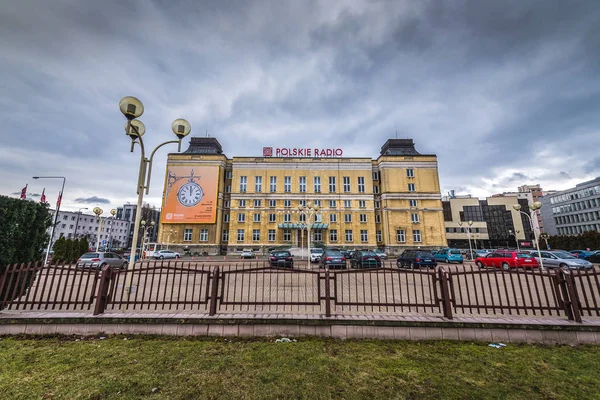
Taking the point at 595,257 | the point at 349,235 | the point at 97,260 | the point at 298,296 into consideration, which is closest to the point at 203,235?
the point at 97,260

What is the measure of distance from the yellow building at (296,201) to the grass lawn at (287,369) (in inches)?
1308

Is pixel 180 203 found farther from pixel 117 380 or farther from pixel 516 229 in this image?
pixel 516 229

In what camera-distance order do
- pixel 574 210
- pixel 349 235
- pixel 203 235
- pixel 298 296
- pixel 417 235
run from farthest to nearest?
pixel 574 210
pixel 349 235
pixel 417 235
pixel 203 235
pixel 298 296

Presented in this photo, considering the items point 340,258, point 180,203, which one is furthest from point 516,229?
point 180,203

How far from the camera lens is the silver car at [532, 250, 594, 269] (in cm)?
1705

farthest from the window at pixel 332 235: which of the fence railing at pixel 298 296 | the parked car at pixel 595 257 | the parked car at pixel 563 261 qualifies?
the fence railing at pixel 298 296

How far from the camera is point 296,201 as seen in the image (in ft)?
132

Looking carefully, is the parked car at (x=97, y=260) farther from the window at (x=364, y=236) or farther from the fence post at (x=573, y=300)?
the window at (x=364, y=236)

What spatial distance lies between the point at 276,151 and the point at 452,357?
39.1 m

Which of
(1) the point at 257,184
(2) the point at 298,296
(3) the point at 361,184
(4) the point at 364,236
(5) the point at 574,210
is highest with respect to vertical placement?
(3) the point at 361,184

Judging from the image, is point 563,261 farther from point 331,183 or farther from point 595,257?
point 331,183

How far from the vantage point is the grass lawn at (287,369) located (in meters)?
3.12

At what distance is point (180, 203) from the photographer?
123 feet

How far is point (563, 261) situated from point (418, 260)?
9744mm
